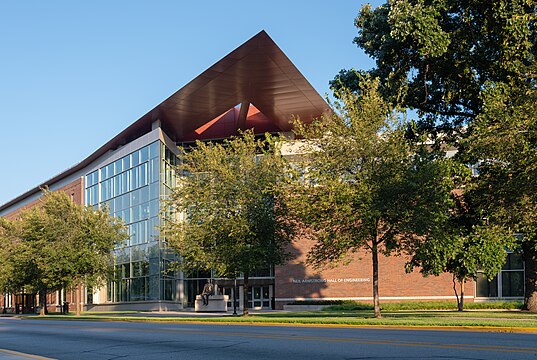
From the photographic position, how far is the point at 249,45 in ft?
146

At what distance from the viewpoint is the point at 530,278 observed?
110 ft

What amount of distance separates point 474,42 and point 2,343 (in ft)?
72.0

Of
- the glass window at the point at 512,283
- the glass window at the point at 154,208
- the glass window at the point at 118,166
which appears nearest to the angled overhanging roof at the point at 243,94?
the glass window at the point at 118,166

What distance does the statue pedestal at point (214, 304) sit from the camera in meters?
56.6

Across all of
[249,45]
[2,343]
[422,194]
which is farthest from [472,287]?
[2,343]

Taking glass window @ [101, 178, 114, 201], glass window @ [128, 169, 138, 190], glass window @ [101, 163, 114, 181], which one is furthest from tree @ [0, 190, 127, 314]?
glass window @ [101, 163, 114, 181]

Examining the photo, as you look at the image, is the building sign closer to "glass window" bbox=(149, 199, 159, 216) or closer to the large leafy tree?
"glass window" bbox=(149, 199, 159, 216)

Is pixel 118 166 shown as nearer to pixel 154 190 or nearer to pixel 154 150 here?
pixel 154 150

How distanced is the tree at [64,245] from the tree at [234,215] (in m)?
16.0

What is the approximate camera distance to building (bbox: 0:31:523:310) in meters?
50.3

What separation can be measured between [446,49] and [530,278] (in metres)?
12.9

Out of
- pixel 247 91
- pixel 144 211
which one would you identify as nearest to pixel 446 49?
pixel 247 91

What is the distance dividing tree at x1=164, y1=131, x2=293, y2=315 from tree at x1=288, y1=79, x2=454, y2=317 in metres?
6.49

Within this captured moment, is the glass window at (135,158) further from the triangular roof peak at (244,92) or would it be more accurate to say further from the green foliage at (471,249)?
the green foliage at (471,249)
